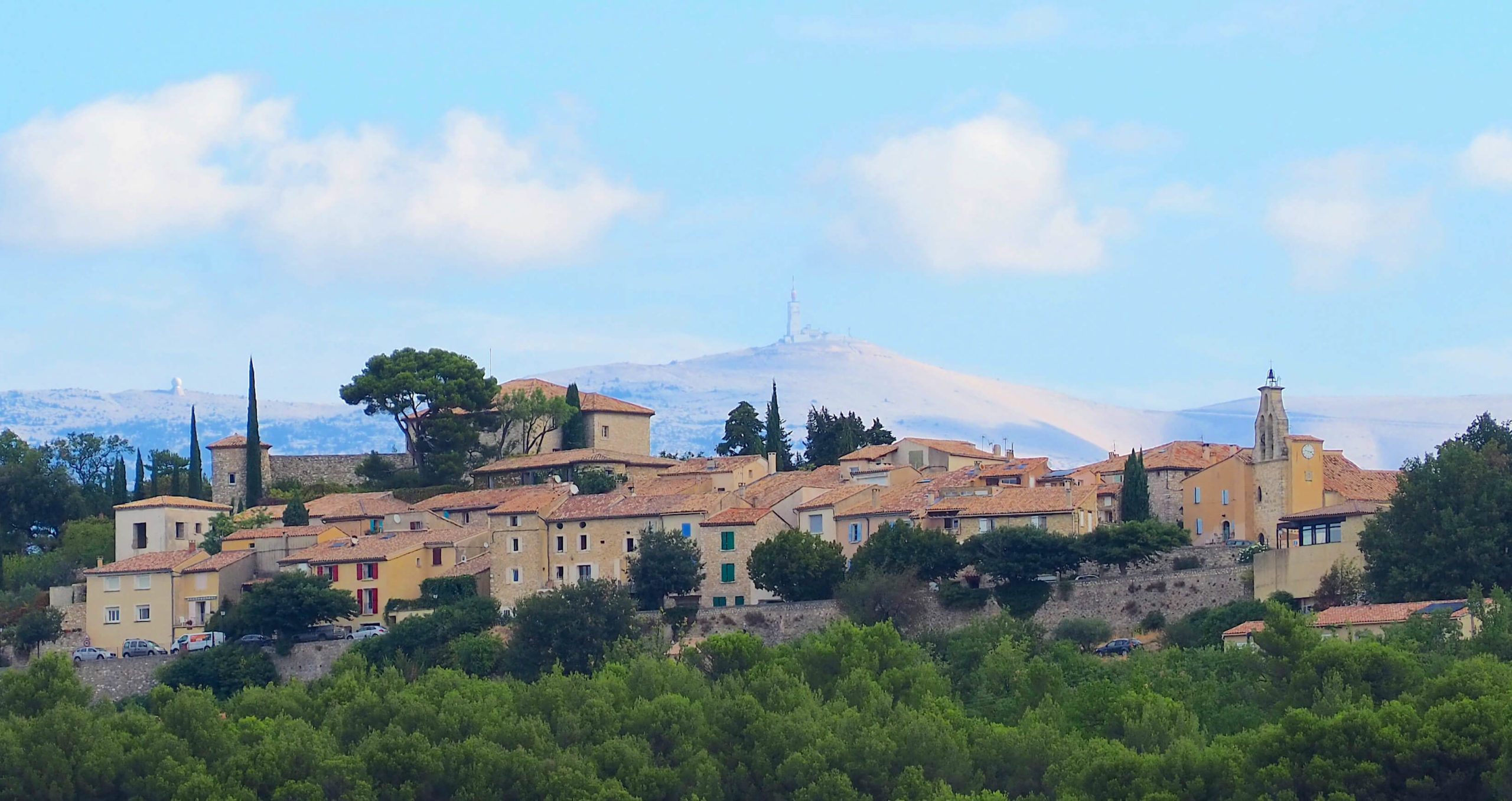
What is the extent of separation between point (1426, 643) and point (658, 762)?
1630 cm

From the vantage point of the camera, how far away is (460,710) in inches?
2122

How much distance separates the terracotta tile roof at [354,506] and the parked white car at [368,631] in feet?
24.3

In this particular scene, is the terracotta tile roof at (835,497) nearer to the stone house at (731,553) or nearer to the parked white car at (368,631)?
the stone house at (731,553)

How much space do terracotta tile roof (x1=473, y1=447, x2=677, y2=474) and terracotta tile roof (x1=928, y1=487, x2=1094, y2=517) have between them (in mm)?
14443

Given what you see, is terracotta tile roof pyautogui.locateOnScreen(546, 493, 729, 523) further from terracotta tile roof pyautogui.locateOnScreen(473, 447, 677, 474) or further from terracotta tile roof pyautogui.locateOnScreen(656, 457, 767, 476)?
terracotta tile roof pyautogui.locateOnScreen(473, 447, 677, 474)

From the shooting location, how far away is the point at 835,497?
240 feet

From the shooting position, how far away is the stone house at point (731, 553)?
70188mm

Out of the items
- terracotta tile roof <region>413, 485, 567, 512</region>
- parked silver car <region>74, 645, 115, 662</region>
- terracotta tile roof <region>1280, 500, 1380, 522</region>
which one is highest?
terracotta tile roof <region>413, 485, 567, 512</region>

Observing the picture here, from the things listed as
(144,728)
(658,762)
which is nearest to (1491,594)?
(658,762)

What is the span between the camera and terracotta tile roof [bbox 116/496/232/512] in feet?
261

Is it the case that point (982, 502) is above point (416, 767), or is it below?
above

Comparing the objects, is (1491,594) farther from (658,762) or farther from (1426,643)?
(658,762)

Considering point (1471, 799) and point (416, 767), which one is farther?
point (416, 767)

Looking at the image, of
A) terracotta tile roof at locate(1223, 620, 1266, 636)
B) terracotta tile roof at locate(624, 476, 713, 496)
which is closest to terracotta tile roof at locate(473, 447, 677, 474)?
terracotta tile roof at locate(624, 476, 713, 496)
